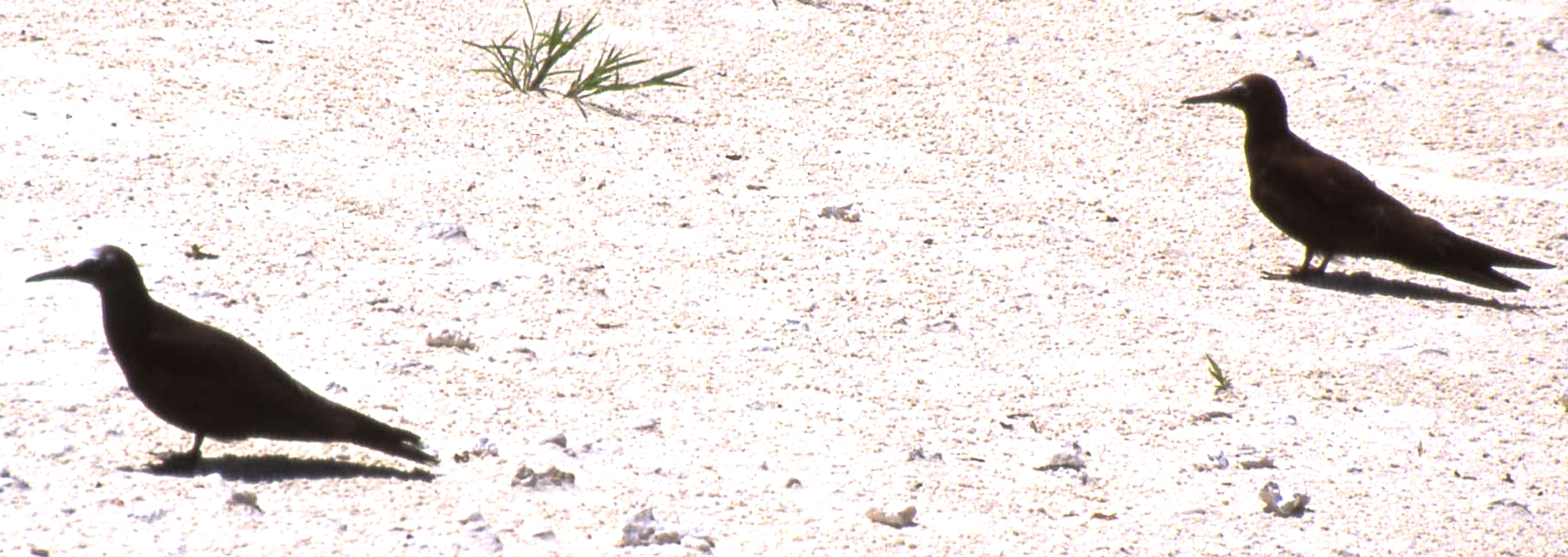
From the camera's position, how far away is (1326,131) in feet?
24.0

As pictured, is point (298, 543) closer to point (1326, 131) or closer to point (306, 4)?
point (306, 4)

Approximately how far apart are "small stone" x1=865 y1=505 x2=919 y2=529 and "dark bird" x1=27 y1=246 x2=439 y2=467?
0.93 meters

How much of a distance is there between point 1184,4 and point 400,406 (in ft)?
18.7

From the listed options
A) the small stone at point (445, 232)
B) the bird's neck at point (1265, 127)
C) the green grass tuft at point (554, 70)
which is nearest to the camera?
the small stone at point (445, 232)

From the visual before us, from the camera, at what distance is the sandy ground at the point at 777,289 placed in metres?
3.75

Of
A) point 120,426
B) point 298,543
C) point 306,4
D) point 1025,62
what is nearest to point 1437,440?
point 298,543

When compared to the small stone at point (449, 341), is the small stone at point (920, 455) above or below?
below

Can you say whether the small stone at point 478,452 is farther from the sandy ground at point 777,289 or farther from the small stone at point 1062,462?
the small stone at point 1062,462

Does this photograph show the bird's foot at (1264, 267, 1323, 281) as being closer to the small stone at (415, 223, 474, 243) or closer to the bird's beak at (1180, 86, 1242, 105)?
the bird's beak at (1180, 86, 1242, 105)

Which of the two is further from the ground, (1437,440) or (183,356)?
(183,356)

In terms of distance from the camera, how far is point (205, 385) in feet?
11.9

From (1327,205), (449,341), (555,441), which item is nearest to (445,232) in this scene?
(449,341)

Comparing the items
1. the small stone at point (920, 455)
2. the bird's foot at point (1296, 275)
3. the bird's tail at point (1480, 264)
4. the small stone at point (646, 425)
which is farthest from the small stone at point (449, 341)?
the bird's tail at point (1480, 264)

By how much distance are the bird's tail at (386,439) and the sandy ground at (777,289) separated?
3.3 inches
